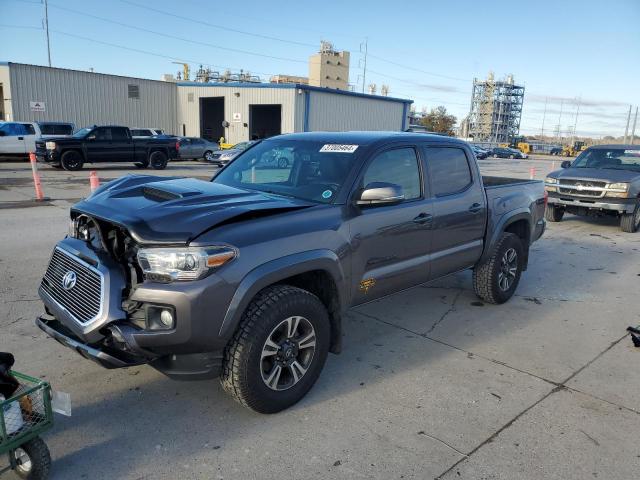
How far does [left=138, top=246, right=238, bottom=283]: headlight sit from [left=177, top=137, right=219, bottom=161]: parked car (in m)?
27.2

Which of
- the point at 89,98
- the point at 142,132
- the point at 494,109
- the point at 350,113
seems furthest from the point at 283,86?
the point at 494,109

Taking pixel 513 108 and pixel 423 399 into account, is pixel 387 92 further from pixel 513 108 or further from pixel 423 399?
pixel 423 399

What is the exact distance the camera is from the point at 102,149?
2064 centimetres

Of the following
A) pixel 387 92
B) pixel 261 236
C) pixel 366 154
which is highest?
pixel 387 92

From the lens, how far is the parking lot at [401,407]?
285 cm

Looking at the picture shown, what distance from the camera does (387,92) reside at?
112188 mm

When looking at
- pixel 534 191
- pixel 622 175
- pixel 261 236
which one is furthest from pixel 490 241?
pixel 622 175

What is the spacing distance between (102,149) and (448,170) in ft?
62.6

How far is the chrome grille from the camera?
295 cm

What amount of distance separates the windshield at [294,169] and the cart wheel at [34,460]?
224 cm

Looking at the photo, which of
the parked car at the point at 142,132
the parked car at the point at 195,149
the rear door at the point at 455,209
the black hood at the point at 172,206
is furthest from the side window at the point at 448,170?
the parked car at the point at 142,132

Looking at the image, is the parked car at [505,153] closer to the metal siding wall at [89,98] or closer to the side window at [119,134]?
the metal siding wall at [89,98]

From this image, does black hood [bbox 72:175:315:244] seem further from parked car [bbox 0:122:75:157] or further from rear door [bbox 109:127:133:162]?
parked car [bbox 0:122:75:157]

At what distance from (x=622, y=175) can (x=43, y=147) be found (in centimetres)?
2000
